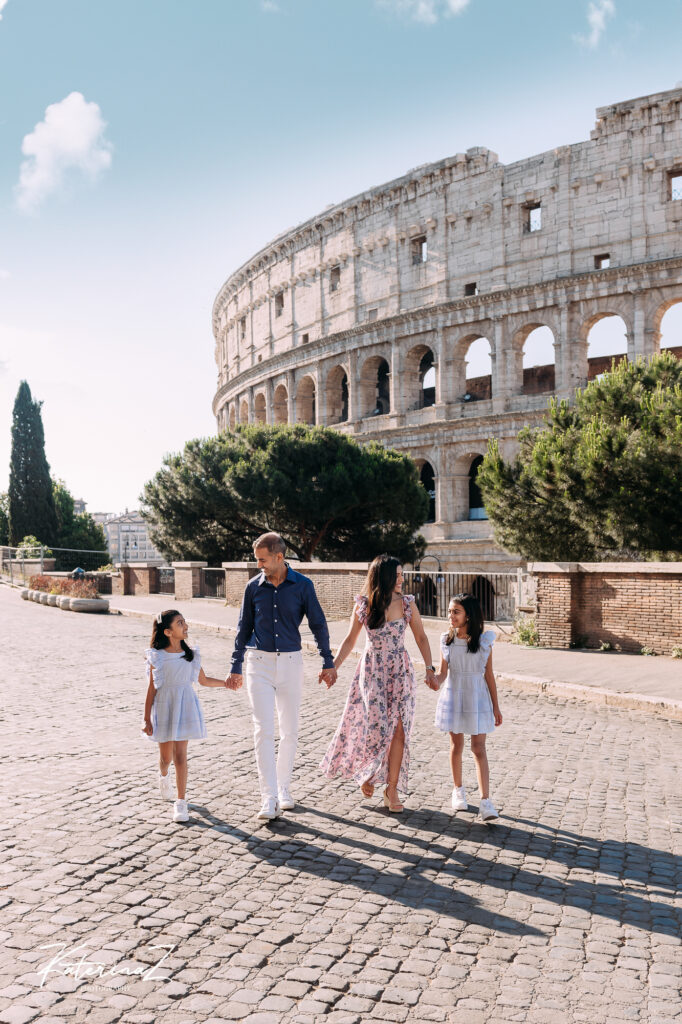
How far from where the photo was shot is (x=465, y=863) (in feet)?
16.3

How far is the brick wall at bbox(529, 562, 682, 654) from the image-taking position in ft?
45.0

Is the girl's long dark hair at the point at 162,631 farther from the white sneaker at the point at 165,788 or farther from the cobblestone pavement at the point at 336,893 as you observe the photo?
the cobblestone pavement at the point at 336,893

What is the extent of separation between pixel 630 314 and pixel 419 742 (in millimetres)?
29494

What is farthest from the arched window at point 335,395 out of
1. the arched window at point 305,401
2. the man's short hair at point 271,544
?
the man's short hair at point 271,544

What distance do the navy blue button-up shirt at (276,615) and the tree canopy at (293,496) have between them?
24.6 meters

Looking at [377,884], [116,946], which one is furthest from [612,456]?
[116,946]

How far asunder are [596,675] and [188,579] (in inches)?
782

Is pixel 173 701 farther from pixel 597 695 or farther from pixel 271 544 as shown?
pixel 597 695

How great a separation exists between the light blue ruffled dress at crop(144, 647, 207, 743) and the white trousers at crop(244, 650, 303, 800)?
16.9 inches

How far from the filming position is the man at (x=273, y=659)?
5754mm

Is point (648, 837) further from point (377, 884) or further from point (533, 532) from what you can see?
point (533, 532)

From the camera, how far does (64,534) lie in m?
68.9

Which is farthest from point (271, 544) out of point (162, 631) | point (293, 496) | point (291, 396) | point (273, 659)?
point (291, 396)

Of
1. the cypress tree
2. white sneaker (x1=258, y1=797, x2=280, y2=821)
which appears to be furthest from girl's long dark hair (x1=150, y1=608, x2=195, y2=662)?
the cypress tree
